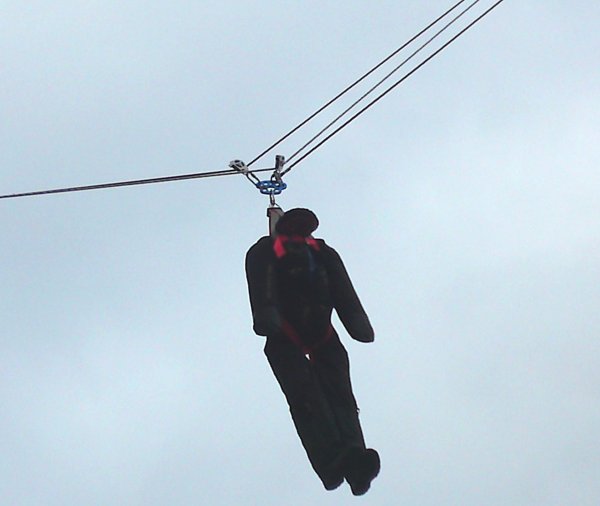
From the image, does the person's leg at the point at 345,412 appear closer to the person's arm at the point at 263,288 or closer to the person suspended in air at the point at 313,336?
the person suspended in air at the point at 313,336

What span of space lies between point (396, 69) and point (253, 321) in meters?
2.29

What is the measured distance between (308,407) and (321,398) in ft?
0.33

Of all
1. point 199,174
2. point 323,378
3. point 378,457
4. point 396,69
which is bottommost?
point 378,457

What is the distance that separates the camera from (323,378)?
21.0 ft

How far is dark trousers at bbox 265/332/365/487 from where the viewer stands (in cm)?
616

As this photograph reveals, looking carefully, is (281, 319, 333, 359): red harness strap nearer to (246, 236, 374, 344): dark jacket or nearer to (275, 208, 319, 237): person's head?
(246, 236, 374, 344): dark jacket

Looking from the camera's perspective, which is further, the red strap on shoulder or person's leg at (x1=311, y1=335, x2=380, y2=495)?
the red strap on shoulder

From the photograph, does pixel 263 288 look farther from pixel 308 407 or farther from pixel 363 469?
pixel 363 469

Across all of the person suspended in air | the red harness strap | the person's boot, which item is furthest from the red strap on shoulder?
the person's boot

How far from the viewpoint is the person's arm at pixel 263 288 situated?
596 cm

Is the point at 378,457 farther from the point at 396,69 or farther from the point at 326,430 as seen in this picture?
the point at 396,69

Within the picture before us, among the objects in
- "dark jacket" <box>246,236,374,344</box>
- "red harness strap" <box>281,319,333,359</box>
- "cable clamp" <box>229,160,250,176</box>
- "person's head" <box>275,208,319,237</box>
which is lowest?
"red harness strap" <box>281,319,333,359</box>

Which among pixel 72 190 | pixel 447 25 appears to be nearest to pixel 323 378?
pixel 72 190

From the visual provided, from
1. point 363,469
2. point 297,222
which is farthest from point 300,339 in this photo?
point 363,469
